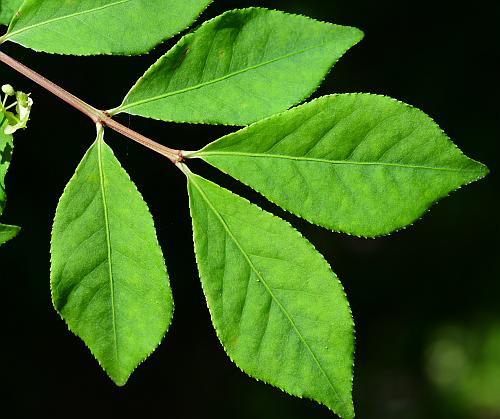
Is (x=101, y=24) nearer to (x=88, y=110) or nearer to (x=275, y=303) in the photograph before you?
(x=88, y=110)

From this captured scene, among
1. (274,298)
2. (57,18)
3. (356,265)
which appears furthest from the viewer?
(356,265)

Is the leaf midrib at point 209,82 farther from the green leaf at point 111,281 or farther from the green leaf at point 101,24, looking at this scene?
the green leaf at point 111,281

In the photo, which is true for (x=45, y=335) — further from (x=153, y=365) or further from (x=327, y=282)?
(x=327, y=282)

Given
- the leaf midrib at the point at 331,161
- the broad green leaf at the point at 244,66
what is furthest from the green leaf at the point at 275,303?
the broad green leaf at the point at 244,66

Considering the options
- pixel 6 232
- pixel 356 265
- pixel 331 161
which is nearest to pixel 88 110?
pixel 6 232

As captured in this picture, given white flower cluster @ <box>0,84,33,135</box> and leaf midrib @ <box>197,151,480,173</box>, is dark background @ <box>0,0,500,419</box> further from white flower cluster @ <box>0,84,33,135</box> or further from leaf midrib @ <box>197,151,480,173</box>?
leaf midrib @ <box>197,151,480,173</box>

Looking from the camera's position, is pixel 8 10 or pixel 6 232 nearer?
pixel 6 232

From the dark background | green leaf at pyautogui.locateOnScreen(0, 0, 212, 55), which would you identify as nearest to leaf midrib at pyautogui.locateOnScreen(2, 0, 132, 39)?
green leaf at pyautogui.locateOnScreen(0, 0, 212, 55)
